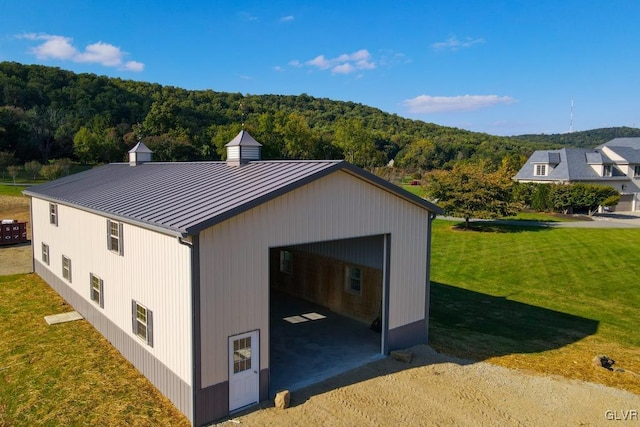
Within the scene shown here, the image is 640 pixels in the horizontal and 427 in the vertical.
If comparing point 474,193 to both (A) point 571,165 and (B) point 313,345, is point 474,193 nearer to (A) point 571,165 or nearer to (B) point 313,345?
(A) point 571,165

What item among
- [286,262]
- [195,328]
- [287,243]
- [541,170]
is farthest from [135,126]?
[195,328]

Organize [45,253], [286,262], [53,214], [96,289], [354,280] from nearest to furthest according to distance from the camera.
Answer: [96,289]
[354,280]
[53,214]
[286,262]
[45,253]

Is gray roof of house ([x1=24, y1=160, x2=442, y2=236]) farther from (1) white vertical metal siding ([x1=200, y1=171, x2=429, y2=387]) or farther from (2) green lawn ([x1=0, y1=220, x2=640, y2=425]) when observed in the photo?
(2) green lawn ([x1=0, y1=220, x2=640, y2=425])

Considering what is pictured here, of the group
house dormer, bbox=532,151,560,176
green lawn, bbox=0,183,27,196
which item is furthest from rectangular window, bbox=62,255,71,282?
house dormer, bbox=532,151,560,176

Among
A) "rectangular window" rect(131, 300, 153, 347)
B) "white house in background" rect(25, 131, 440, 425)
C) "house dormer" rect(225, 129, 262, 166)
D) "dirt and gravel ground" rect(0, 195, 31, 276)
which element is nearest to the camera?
"white house in background" rect(25, 131, 440, 425)

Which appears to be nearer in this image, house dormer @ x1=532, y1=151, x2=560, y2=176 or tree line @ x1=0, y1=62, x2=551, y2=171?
house dormer @ x1=532, y1=151, x2=560, y2=176

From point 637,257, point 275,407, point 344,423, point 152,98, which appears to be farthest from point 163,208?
point 152,98
